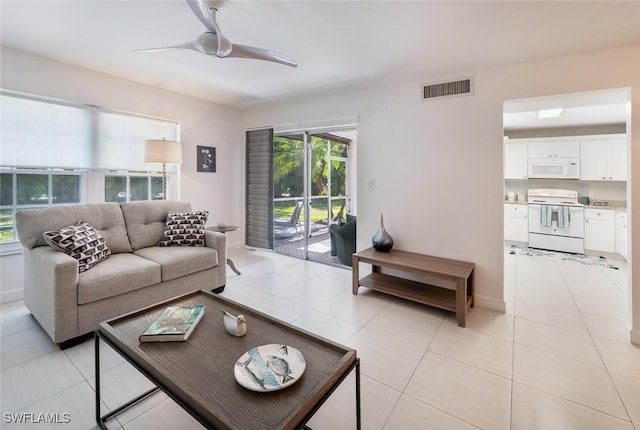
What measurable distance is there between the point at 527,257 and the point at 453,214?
9.18ft

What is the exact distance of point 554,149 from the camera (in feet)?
17.4

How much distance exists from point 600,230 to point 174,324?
642 cm

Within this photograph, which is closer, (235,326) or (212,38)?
(235,326)

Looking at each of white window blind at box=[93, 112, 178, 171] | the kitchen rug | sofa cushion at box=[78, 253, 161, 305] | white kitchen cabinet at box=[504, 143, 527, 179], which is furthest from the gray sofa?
white kitchen cabinet at box=[504, 143, 527, 179]

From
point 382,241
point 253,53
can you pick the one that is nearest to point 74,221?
point 253,53

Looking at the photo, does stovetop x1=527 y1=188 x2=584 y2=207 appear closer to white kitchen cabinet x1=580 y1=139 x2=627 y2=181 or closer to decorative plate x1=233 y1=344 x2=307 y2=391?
white kitchen cabinet x1=580 y1=139 x2=627 y2=181

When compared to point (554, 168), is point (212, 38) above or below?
above

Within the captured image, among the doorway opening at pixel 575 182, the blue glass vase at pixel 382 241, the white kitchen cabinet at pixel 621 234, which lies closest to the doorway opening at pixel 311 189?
the blue glass vase at pixel 382 241

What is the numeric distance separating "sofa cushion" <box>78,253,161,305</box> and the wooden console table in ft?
6.69

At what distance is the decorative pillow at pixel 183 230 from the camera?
313 cm

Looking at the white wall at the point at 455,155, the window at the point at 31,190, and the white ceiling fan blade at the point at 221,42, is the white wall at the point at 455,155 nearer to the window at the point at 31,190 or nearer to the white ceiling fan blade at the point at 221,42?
the white ceiling fan blade at the point at 221,42

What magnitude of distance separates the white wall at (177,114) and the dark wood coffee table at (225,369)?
8.90ft

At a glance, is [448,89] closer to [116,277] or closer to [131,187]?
[116,277]

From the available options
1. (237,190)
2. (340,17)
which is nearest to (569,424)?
(340,17)
